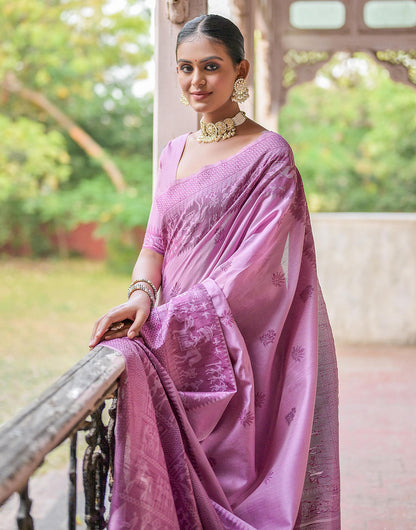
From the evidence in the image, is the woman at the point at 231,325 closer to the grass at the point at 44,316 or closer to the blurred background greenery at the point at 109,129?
the grass at the point at 44,316

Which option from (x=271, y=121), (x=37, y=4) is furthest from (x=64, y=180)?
(x=271, y=121)

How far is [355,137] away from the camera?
13.6 m

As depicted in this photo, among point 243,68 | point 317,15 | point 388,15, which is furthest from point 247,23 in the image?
point 388,15

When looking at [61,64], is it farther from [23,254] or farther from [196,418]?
[196,418]

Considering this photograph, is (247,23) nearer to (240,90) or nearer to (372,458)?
(240,90)

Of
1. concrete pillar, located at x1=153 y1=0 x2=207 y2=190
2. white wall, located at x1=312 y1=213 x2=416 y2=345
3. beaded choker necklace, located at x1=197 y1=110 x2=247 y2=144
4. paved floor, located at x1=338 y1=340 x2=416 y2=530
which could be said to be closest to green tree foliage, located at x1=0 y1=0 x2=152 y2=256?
white wall, located at x1=312 y1=213 x2=416 y2=345

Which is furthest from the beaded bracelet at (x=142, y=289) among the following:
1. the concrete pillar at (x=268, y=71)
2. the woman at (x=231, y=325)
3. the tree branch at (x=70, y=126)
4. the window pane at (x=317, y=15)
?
the tree branch at (x=70, y=126)

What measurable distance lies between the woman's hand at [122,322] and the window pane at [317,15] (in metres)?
5.15

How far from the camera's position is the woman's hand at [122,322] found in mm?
1397

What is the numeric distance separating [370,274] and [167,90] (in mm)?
4251

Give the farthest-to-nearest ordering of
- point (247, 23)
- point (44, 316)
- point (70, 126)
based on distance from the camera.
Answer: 1. point (70, 126)
2. point (44, 316)
3. point (247, 23)

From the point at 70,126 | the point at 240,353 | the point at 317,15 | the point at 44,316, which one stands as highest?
the point at 317,15

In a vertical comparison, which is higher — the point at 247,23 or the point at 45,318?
the point at 247,23

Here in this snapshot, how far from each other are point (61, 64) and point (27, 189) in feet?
7.68
